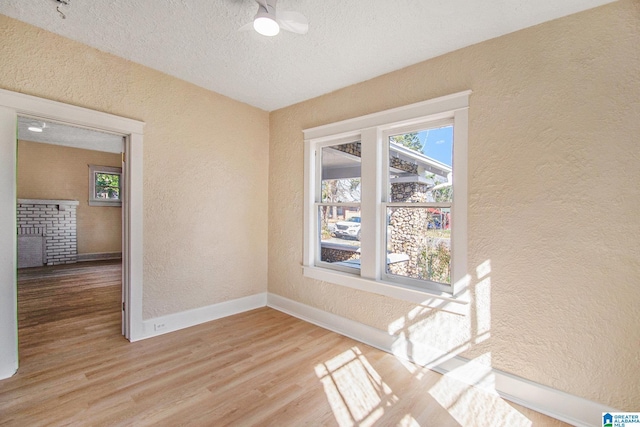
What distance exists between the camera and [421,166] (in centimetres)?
261

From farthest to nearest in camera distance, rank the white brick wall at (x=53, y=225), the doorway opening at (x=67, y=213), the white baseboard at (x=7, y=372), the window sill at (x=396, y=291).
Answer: the white brick wall at (x=53, y=225), the doorway opening at (x=67, y=213), the window sill at (x=396, y=291), the white baseboard at (x=7, y=372)

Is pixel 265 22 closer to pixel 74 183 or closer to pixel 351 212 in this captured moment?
pixel 351 212

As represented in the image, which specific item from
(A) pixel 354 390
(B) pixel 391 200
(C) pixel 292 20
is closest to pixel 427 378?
(A) pixel 354 390

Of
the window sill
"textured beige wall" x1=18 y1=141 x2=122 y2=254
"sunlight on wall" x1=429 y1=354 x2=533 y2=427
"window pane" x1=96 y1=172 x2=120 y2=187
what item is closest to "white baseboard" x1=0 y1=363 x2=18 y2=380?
the window sill

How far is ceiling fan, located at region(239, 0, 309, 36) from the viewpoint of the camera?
5.94 feet

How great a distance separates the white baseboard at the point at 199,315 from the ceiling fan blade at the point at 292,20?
9.92ft

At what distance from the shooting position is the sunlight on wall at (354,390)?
72.0 inches

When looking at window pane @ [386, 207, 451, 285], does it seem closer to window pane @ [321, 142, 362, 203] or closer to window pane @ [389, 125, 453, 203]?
window pane @ [389, 125, 453, 203]

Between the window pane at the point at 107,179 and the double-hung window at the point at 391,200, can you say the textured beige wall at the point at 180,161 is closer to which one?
the double-hung window at the point at 391,200

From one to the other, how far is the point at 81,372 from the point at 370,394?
2.31m

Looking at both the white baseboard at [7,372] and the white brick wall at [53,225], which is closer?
the white baseboard at [7,372]

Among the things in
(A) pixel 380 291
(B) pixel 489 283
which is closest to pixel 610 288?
(B) pixel 489 283

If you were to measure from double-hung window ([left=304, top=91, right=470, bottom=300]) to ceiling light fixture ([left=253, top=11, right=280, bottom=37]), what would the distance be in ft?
4.27

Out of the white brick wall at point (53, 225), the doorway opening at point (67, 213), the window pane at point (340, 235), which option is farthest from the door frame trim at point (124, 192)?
the white brick wall at point (53, 225)
